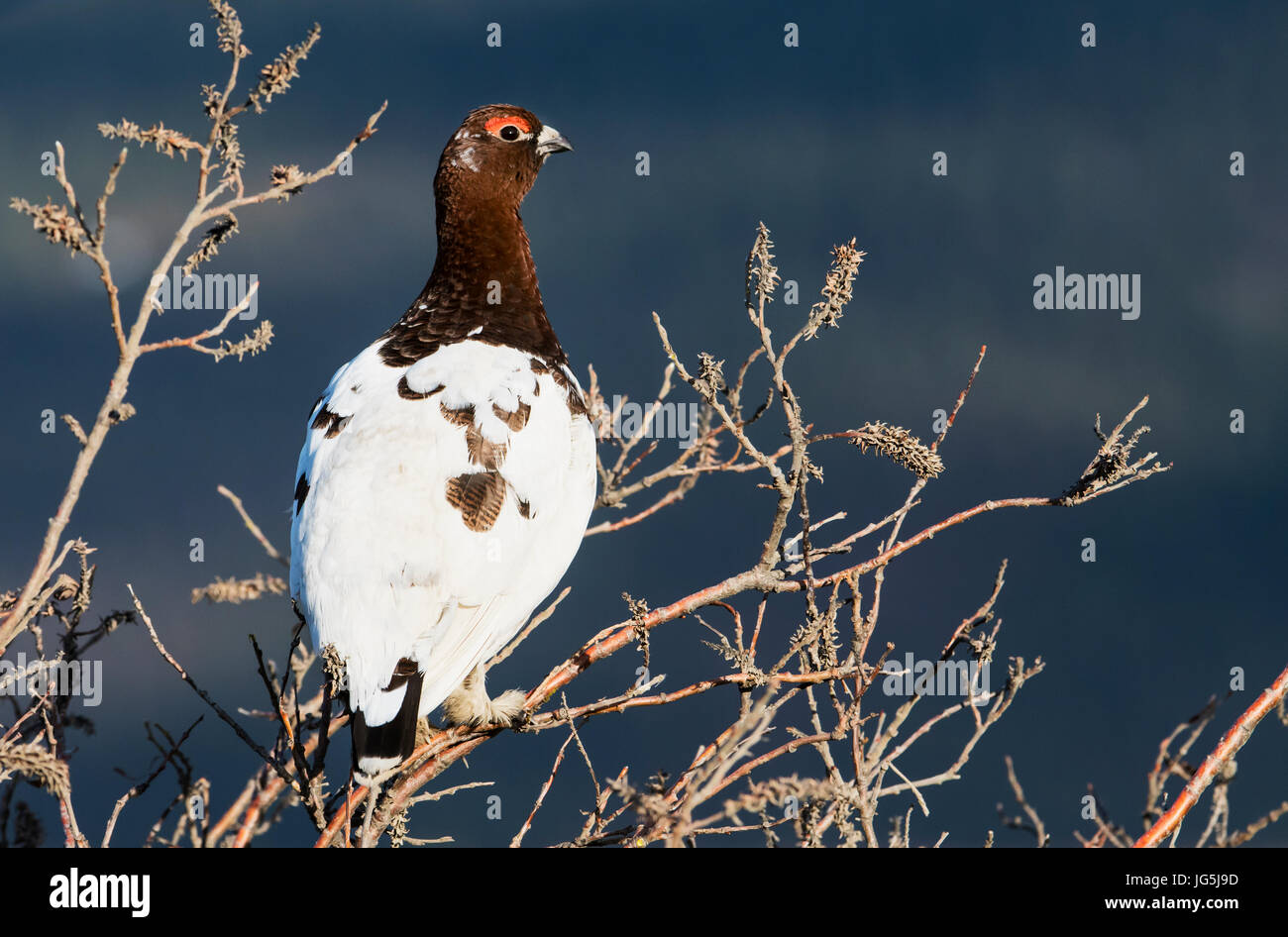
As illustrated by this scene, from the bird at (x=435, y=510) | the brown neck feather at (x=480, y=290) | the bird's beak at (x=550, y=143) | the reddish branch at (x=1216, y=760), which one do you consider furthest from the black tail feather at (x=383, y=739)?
the bird's beak at (x=550, y=143)

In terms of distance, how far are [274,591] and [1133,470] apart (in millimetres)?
2674

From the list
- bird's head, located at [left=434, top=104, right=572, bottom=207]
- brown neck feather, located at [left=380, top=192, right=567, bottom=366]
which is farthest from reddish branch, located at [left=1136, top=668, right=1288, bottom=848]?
bird's head, located at [left=434, top=104, right=572, bottom=207]

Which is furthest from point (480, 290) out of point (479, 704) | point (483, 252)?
point (479, 704)

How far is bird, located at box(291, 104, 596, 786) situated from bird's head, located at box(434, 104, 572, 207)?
71 cm

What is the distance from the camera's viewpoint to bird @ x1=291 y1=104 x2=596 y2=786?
146 inches

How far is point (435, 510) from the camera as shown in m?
3.96

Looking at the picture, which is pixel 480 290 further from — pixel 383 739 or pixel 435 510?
pixel 383 739

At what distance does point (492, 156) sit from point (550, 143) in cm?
31

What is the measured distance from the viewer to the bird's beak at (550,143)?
559cm

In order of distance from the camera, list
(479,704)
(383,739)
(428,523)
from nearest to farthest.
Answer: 1. (383,739)
2. (428,523)
3. (479,704)

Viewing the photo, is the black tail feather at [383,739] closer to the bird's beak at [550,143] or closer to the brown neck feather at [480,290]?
the brown neck feather at [480,290]

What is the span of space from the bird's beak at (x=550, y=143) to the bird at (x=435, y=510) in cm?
103
